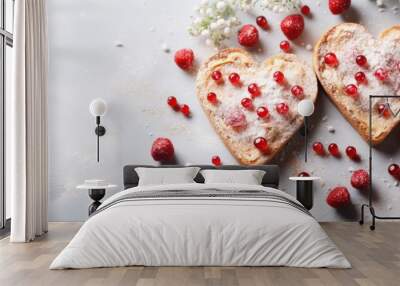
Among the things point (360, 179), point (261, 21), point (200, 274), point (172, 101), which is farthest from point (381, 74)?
point (200, 274)

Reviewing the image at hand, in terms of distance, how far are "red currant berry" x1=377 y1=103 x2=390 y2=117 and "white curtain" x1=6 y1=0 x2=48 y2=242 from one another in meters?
3.54

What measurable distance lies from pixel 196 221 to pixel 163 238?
26 cm

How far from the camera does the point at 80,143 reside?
6730 millimetres

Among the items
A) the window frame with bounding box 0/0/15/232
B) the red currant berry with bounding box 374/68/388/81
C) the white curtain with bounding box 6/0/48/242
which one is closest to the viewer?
the white curtain with bounding box 6/0/48/242

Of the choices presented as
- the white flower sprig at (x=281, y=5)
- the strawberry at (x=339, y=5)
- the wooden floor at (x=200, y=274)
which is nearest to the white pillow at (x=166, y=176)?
the wooden floor at (x=200, y=274)

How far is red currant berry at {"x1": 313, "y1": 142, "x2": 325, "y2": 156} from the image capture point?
6562 millimetres

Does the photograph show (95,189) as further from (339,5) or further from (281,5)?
(339,5)

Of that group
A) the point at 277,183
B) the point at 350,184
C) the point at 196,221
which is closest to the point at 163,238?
the point at 196,221

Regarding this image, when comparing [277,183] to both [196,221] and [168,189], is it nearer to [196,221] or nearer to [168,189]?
[168,189]

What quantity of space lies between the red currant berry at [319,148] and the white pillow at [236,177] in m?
0.78

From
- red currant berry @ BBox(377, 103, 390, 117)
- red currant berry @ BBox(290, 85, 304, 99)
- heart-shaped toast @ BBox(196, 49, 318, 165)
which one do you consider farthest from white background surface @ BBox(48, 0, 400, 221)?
red currant berry @ BBox(377, 103, 390, 117)

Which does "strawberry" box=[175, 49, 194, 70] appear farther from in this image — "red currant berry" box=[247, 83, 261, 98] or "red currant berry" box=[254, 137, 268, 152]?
"red currant berry" box=[254, 137, 268, 152]

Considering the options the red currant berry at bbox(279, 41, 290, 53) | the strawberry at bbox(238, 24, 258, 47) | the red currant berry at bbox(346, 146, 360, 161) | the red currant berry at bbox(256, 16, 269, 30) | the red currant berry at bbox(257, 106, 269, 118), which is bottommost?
the red currant berry at bbox(346, 146, 360, 161)

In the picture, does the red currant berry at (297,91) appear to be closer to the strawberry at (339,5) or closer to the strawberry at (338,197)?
the strawberry at (339,5)
